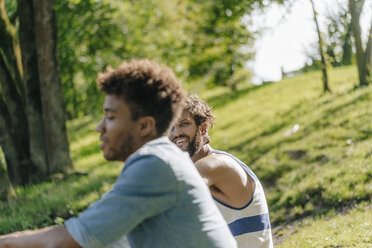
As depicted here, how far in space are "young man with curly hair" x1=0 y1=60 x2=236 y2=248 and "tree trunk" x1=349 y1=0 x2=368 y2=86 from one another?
10741mm

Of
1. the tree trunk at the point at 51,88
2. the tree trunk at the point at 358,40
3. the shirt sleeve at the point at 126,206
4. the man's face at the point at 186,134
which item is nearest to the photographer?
the shirt sleeve at the point at 126,206

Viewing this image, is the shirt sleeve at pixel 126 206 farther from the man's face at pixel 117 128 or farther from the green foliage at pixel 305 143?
the green foliage at pixel 305 143

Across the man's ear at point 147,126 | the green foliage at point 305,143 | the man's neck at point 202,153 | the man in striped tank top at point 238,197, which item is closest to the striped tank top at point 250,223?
the man in striped tank top at point 238,197

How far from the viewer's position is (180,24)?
2178cm

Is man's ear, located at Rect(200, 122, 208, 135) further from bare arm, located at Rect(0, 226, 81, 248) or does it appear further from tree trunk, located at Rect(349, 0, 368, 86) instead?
tree trunk, located at Rect(349, 0, 368, 86)

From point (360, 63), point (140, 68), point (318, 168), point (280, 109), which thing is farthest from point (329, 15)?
point (140, 68)

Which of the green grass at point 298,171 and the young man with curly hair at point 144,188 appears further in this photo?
the green grass at point 298,171

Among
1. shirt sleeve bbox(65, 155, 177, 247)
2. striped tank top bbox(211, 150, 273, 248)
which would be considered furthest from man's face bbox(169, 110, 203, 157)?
shirt sleeve bbox(65, 155, 177, 247)

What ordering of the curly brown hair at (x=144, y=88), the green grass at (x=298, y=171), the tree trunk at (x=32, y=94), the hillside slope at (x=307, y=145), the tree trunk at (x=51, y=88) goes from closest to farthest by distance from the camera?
the curly brown hair at (x=144, y=88)
the green grass at (x=298, y=171)
the hillside slope at (x=307, y=145)
the tree trunk at (x=51, y=88)
the tree trunk at (x=32, y=94)

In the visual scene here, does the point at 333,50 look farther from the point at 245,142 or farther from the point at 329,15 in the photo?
the point at 245,142

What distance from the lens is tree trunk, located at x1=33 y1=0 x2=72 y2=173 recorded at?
1008cm

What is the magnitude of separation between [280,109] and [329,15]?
10.9 ft

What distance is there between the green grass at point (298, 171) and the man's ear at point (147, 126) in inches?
135

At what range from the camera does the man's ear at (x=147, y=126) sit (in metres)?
2.27
